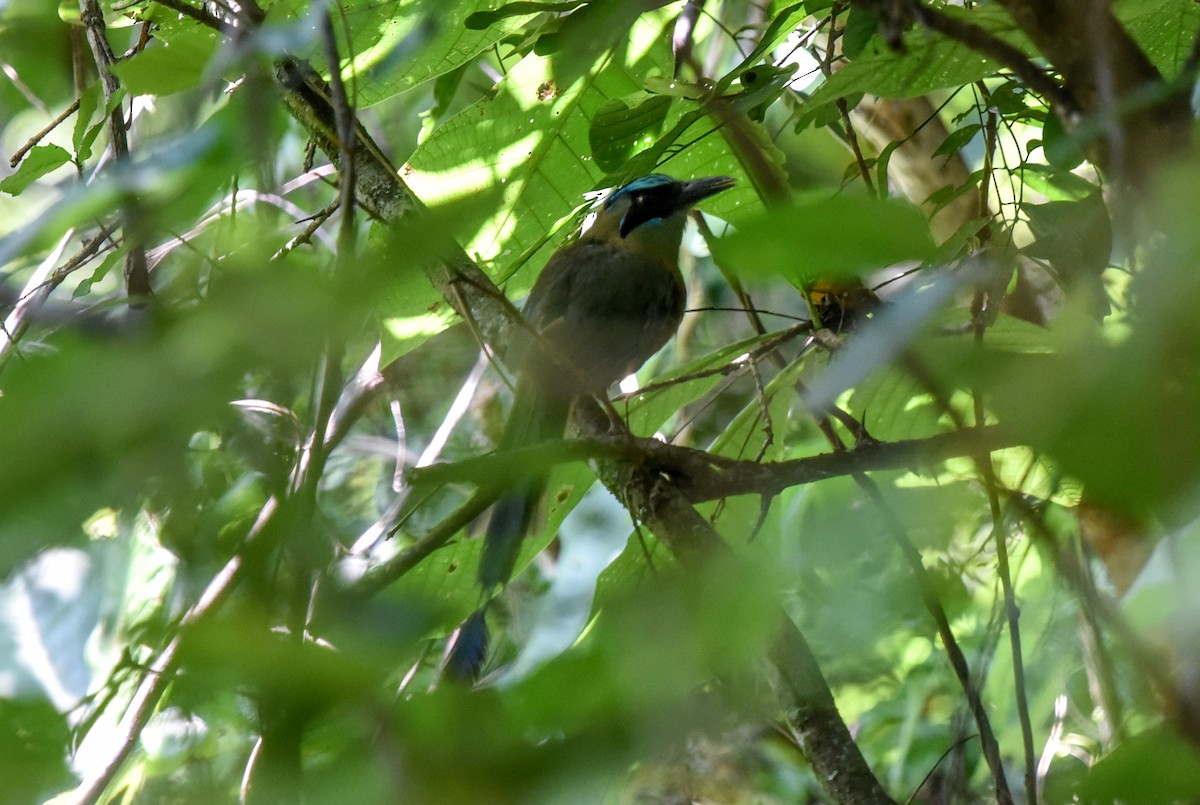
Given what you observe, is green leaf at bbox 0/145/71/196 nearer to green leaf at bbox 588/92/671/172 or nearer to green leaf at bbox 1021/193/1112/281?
green leaf at bbox 588/92/671/172

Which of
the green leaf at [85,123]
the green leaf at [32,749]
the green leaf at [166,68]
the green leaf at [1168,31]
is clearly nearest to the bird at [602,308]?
the green leaf at [85,123]

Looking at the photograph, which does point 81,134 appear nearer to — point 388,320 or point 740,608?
point 388,320

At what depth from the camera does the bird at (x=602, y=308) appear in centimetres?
207

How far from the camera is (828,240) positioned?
0.46 meters

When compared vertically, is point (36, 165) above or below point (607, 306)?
below

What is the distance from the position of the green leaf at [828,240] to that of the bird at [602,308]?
1535mm

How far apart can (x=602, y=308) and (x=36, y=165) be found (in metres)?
1.53

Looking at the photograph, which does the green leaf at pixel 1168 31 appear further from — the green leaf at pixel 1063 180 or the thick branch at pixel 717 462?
the thick branch at pixel 717 462

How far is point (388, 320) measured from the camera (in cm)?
216

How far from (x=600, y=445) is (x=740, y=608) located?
37.7 inches

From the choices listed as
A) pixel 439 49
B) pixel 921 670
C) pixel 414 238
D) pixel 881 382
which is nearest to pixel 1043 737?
pixel 921 670

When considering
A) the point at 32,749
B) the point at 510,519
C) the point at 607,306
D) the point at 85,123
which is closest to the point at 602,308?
the point at 607,306

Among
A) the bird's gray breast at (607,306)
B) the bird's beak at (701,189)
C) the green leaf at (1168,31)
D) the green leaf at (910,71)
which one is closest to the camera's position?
the green leaf at (910,71)

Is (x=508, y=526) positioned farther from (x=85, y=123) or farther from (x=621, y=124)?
(x=85, y=123)
